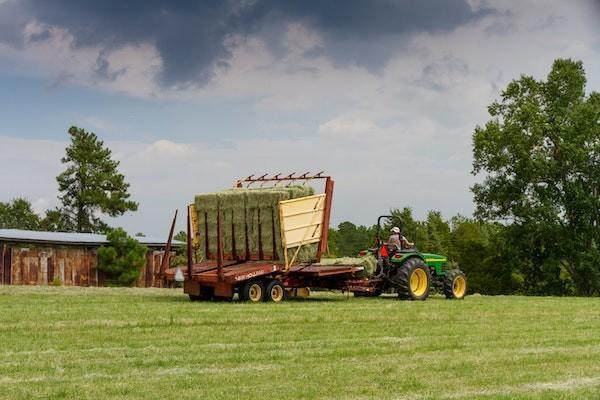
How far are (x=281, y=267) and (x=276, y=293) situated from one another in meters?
0.62

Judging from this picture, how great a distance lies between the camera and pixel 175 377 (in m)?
8.97

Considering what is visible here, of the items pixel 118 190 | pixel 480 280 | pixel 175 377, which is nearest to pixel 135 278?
pixel 118 190

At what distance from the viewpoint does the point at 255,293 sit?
19953 millimetres

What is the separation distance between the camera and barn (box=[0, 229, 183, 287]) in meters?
38.3

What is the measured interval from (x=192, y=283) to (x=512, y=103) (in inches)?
1055

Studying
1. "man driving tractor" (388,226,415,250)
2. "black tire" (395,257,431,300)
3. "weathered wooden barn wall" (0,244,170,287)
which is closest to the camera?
"black tire" (395,257,431,300)

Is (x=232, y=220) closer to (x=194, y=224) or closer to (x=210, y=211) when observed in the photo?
(x=210, y=211)

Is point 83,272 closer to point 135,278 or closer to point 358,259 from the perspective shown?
point 135,278

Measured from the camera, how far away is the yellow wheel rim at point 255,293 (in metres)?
19.8

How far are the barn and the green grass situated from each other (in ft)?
72.0

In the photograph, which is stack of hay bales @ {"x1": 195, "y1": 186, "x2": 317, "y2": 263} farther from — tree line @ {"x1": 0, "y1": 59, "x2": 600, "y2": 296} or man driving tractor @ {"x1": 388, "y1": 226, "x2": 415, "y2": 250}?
tree line @ {"x1": 0, "y1": 59, "x2": 600, "y2": 296}

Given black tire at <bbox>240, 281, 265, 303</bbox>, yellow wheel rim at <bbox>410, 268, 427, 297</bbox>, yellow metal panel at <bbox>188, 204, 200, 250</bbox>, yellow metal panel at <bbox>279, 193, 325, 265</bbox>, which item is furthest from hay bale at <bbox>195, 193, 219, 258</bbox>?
yellow wheel rim at <bbox>410, 268, 427, 297</bbox>

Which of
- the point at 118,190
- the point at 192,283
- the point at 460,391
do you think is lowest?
the point at 460,391

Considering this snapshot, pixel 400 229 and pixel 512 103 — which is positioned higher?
pixel 512 103
